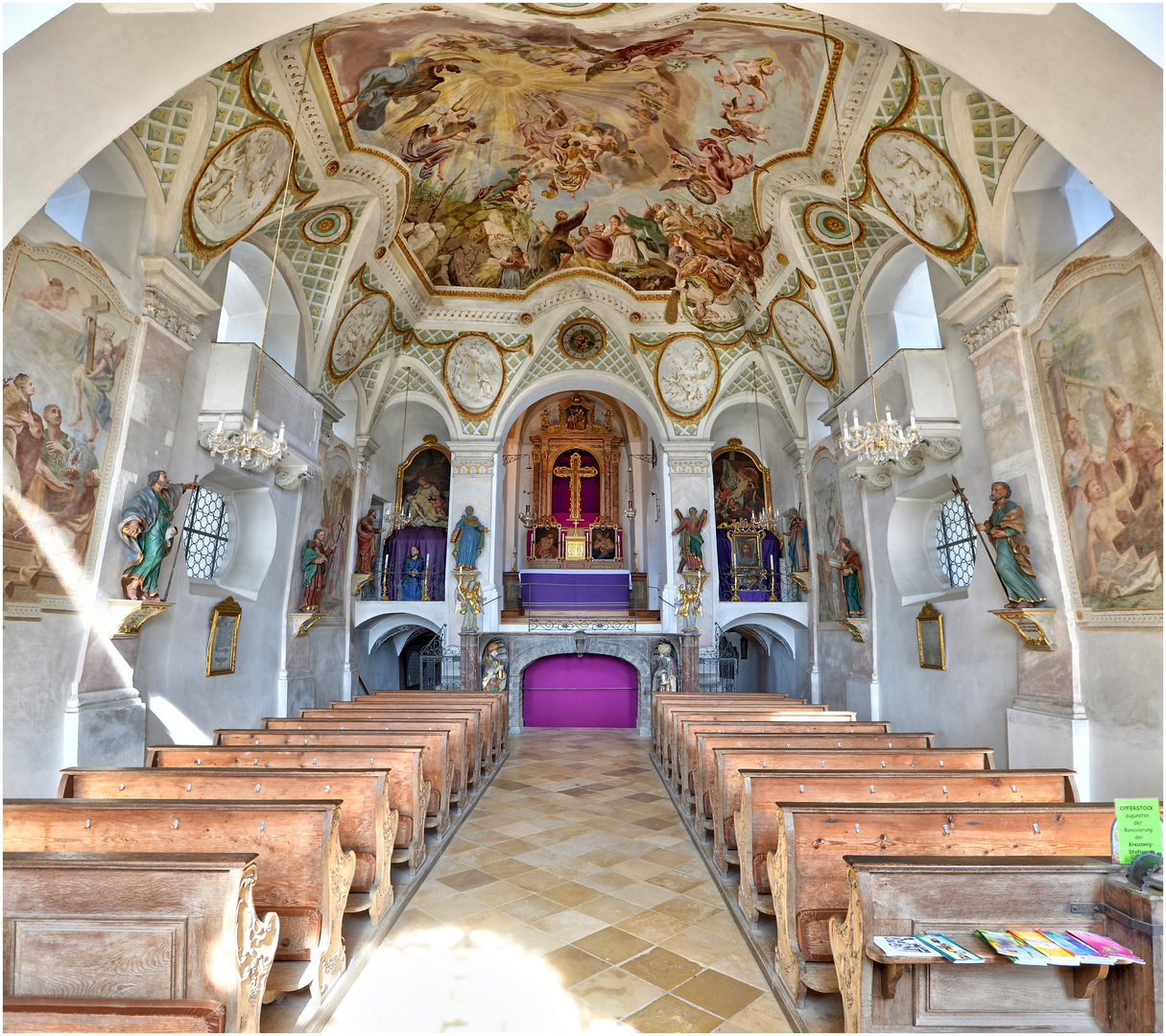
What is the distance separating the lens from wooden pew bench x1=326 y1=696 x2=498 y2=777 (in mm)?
8195

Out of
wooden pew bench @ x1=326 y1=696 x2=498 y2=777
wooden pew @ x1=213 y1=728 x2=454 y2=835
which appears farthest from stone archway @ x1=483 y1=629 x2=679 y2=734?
wooden pew @ x1=213 y1=728 x2=454 y2=835

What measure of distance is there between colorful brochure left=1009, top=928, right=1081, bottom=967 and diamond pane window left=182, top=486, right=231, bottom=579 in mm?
9195

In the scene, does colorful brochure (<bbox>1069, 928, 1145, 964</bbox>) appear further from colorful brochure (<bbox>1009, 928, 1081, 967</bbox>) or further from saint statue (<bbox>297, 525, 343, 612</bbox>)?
saint statue (<bbox>297, 525, 343, 612</bbox>)

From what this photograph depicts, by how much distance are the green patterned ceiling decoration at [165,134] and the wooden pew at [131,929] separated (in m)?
6.89

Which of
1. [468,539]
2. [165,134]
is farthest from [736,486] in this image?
[165,134]

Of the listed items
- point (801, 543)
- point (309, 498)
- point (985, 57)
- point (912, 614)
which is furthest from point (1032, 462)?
point (309, 498)

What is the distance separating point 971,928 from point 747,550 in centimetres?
1486

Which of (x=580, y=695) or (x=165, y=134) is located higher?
(x=165, y=134)

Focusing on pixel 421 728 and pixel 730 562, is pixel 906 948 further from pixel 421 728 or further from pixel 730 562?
pixel 730 562

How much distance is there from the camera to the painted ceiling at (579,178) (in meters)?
7.38

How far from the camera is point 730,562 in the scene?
57.2 ft

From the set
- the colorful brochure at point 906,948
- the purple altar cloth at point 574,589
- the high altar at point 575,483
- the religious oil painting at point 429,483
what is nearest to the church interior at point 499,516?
the colorful brochure at point 906,948

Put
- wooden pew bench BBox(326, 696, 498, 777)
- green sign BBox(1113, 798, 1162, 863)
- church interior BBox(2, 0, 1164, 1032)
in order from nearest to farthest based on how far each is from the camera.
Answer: green sign BBox(1113, 798, 1162, 863), church interior BBox(2, 0, 1164, 1032), wooden pew bench BBox(326, 696, 498, 777)

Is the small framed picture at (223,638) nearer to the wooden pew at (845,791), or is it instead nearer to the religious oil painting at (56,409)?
the religious oil painting at (56,409)
